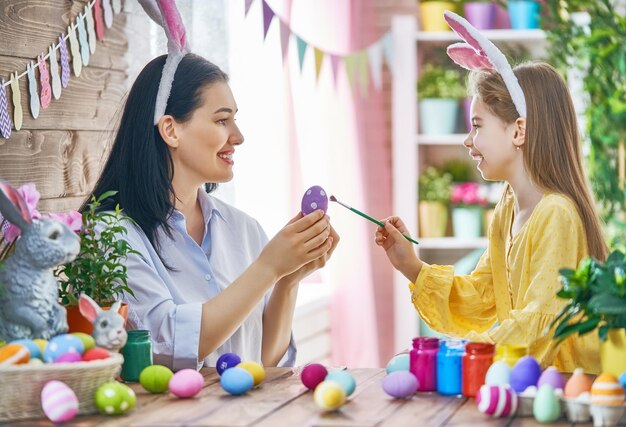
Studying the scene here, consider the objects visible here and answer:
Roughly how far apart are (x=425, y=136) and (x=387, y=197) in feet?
1.37

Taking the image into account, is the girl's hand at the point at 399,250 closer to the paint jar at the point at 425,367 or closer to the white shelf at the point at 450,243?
the paint jar at the point at 425,367

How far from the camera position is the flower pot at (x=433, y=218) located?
5.21m

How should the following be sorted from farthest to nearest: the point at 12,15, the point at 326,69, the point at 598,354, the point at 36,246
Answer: the point at 326,69, the point at 12,15, the point at 598,354, the point at 36,246

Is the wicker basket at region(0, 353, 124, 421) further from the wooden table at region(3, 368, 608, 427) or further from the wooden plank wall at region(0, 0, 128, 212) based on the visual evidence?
the wooden plank wall at region(0, 0, 128, 212)

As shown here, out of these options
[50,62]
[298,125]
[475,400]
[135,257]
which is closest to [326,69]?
[298,125]

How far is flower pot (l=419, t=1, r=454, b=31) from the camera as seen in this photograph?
17.3 ft

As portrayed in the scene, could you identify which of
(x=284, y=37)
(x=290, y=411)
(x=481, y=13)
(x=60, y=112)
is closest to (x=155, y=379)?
(x=290, y=411)

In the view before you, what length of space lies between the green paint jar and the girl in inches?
24.0

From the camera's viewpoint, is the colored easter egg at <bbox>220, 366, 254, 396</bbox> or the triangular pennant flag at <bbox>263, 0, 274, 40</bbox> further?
the triangular pennant flag at <bbox>263, 0, 274, 40</bbox>

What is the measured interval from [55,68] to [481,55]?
0.98 metres

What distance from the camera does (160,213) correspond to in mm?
2326

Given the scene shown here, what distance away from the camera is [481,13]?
17.0 feet

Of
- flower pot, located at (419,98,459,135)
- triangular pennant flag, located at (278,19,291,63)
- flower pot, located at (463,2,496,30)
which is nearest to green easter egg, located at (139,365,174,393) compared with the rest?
triangular pennant flag, located at (278,19,291,63)

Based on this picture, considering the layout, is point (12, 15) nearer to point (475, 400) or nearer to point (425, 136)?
point (475, 400)
